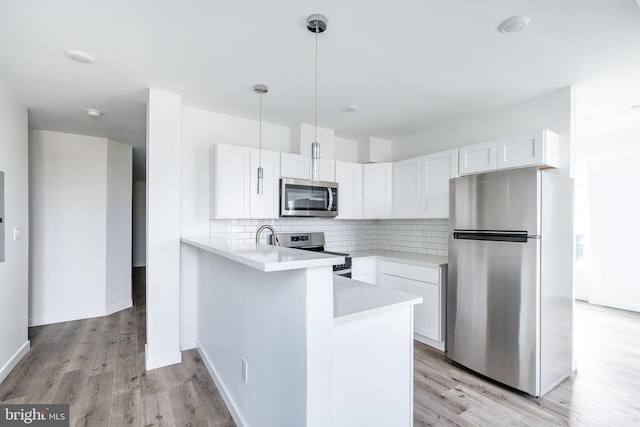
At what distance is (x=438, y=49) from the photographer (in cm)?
214

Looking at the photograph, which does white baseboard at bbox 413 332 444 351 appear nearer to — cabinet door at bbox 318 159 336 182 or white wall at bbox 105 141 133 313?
cabinet door at bbox 318 159 336 182

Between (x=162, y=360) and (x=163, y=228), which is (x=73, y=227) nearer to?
(x=163, y=228)

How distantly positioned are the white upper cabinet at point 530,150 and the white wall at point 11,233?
14.5 ft

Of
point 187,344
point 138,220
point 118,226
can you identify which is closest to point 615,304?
point 187,344

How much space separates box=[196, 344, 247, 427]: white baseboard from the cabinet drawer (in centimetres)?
213

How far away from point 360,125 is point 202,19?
7.68 feet

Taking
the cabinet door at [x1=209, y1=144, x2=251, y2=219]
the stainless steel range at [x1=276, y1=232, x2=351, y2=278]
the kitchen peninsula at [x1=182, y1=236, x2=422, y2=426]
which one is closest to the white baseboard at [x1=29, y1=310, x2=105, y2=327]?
the cabinet door at [x1=209, y1=144, x2=251, y2=219]

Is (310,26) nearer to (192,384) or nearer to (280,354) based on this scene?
(280,354)

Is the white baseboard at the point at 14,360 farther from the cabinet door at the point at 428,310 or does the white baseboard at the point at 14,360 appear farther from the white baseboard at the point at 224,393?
the cabinet door at the point at 428,310

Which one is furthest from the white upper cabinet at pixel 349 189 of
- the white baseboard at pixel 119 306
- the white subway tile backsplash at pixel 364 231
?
the white baseboard at pixel 119 306

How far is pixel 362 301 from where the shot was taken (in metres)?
1.60

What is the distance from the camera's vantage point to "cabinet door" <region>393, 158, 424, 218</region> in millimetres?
3750

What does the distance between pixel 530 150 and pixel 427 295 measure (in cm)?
168

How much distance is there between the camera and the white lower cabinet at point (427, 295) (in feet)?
10.5
